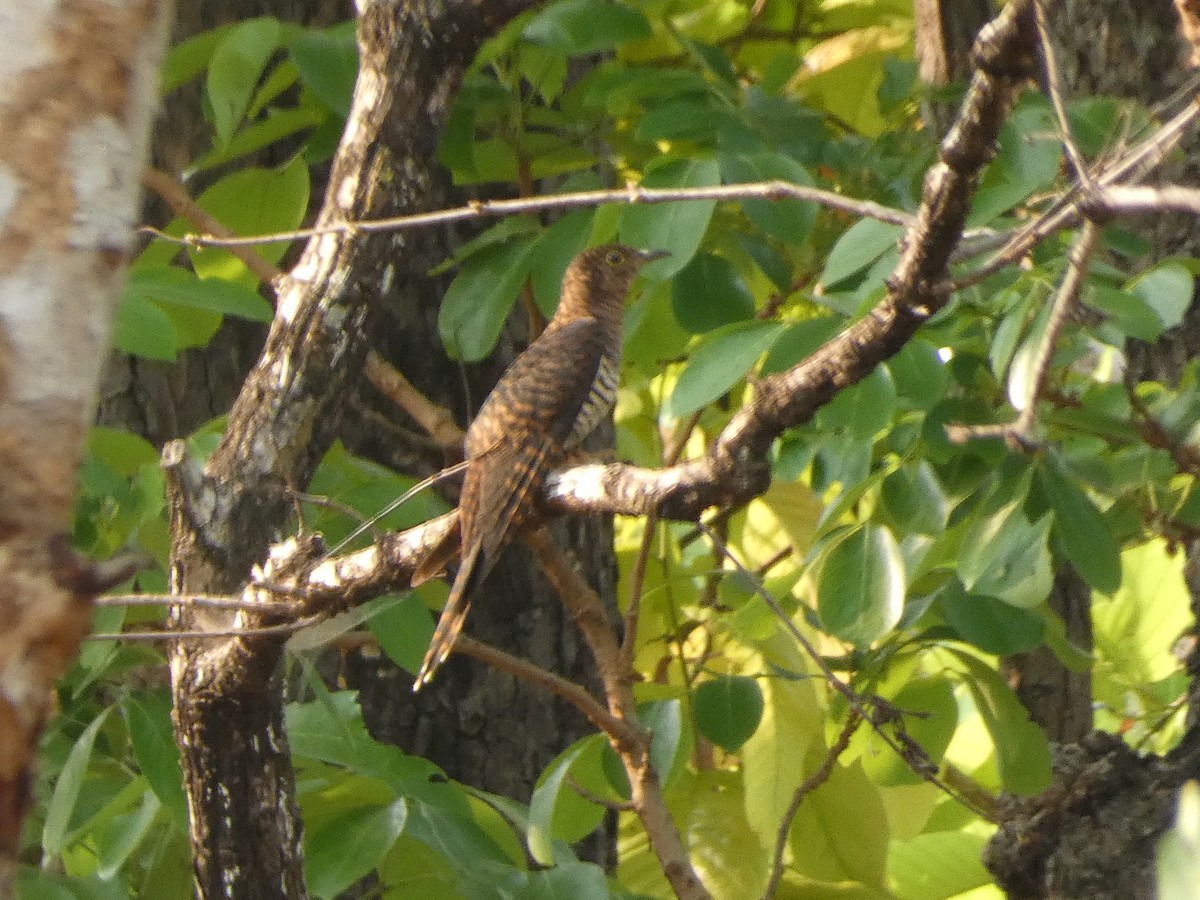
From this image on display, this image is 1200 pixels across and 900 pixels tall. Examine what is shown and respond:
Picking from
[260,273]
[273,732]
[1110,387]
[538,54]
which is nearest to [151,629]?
[273,732]

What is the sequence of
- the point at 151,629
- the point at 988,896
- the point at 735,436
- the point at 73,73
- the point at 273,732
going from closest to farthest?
the point at 73,73, the point at 735,436, the point at 273,732, the point at 151,629, the point at 988,896

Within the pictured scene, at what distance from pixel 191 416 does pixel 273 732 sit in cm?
170

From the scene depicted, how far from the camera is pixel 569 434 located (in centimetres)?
366

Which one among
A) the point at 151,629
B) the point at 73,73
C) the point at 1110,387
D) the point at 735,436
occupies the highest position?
the point at 73,73

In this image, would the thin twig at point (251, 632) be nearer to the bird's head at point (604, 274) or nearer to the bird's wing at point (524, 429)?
the bird's wing at point (524, 429)

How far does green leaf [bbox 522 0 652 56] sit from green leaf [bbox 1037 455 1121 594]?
1.17m

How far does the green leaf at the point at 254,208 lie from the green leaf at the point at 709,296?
0.81 meters

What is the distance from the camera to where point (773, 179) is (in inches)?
105

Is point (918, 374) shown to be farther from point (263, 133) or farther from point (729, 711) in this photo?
point (263, 133)

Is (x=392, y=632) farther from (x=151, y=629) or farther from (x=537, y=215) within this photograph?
(x=537, y=215)

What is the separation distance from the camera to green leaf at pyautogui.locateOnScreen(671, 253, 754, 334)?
3014 mm

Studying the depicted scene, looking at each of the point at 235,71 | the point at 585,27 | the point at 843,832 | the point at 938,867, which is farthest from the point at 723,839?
the point at 235,71

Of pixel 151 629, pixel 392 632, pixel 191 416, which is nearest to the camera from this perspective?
pixel 392 632

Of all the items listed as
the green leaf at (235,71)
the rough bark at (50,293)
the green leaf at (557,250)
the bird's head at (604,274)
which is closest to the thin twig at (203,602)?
the rough bark at (50,293)
